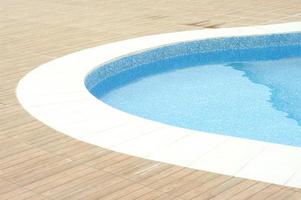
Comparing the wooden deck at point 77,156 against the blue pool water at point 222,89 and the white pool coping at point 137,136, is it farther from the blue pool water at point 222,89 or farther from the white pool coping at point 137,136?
the blue pool water at point 222,89

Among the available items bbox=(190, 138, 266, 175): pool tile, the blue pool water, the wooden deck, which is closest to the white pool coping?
bbox=(190, 138, 266, 175): pool tile

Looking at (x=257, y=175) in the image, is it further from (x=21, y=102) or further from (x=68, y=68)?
(x=68, y=68)

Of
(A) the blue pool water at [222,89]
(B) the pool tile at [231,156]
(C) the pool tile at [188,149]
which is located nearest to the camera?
(B) the pool tile at [231,156]

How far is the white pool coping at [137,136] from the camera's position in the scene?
4.11m

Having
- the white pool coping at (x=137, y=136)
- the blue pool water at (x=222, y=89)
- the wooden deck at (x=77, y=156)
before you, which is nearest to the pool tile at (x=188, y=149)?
the white pool coping at (x=137, y=136)

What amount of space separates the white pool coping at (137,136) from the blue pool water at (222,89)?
0.76m

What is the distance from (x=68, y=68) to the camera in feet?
23.0

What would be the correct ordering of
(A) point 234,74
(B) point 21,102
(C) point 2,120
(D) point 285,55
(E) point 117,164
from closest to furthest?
1. (E) point 117,164
2. (C) point 2,120
3. (B) point 21,102
4. (A) point 234,74
5. (D) point 285,55

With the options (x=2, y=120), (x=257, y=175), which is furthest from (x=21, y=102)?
(x=257, y=175)

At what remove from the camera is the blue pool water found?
627 centimetres

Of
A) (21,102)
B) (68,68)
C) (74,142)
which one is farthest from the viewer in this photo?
(68,68)

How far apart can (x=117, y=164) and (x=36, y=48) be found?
176 inches

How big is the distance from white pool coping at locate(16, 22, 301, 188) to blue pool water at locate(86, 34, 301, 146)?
763mm

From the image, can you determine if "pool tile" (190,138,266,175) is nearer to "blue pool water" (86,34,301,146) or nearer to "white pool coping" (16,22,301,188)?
"white pool coping" (16,22,301,188)
